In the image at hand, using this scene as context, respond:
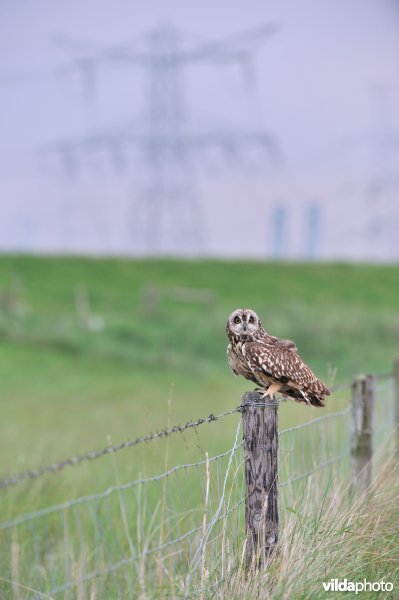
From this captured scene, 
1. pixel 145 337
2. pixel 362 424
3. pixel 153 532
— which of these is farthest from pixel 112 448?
pixel 145 337

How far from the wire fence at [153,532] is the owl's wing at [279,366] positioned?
0.28m

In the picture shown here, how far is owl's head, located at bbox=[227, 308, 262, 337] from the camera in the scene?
486cm

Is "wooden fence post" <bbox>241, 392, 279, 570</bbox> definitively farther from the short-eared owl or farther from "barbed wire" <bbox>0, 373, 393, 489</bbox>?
the short-eared owl

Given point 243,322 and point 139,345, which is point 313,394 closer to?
point 243,322

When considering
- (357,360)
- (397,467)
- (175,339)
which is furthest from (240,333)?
(175,339)

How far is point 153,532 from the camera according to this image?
507cm

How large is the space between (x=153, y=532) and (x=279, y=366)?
1.11m

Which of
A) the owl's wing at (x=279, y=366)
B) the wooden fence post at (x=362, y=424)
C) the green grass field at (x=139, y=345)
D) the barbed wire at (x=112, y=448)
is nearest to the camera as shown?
the barbed wire at (x=112, y=448)

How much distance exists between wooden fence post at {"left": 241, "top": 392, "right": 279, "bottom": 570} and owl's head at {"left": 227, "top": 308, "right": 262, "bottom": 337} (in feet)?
1.62

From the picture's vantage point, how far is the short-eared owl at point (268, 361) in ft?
15.8

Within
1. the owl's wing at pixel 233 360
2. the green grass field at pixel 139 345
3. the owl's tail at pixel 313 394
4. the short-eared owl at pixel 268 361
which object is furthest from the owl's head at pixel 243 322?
the green grass field at pixel 139 345

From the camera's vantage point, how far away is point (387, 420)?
993 centimetres

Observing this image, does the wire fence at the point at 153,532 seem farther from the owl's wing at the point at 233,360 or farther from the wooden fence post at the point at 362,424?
the owl's wing at the point at 233,360

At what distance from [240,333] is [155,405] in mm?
16788
